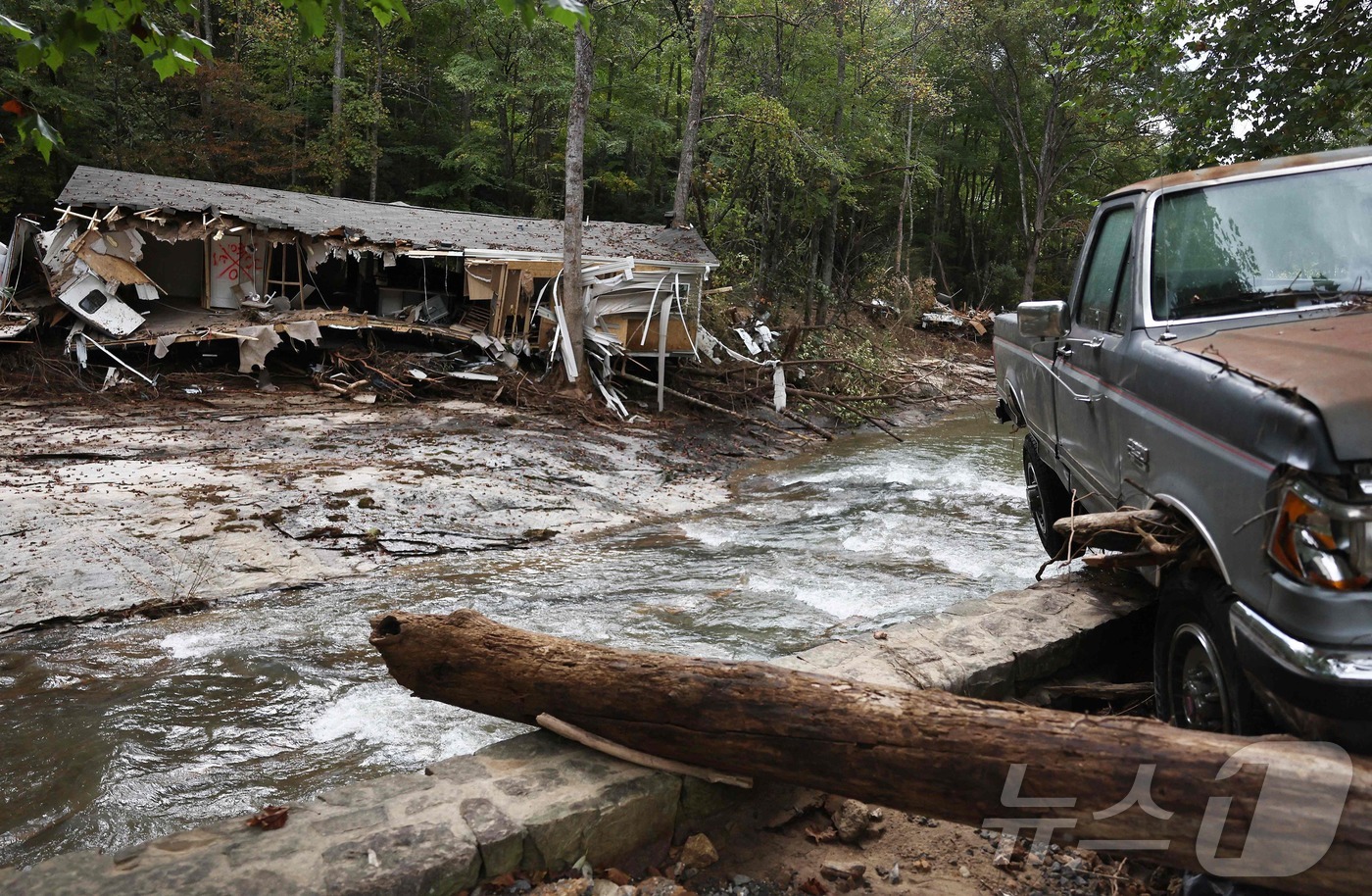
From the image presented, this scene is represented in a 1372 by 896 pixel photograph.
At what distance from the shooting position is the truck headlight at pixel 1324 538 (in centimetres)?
263

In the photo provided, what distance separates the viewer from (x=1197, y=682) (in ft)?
11.4

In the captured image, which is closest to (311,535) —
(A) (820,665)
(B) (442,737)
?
(B) (442,737)

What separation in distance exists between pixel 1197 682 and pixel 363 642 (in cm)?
532

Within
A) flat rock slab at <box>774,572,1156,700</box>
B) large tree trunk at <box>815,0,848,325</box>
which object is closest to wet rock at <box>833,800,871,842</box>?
flat rock slab at <box>774,572,1156,700</box>

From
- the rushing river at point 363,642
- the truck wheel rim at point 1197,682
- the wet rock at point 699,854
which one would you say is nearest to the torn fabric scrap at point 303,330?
the rushing river at point 363,642

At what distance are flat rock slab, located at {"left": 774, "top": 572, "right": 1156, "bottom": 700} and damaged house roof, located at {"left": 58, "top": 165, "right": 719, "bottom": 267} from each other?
14188 mm

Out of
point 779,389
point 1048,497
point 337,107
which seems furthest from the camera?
point 337,107

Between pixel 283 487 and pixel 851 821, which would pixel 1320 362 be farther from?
pixel 283 487

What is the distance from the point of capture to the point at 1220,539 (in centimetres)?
314

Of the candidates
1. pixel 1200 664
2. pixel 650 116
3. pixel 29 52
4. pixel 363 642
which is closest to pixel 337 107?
pixel 650 116

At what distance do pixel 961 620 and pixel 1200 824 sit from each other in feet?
7.36

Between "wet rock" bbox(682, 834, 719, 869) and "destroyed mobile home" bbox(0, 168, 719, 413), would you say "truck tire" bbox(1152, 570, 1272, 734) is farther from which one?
"destroyed mobile home" bbox(0, 168, 719, 413)

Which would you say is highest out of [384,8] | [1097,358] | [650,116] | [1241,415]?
[650,116]

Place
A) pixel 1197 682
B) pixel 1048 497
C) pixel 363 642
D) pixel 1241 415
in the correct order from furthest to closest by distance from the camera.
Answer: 1. pixel 1048 497
2. pixel 363 642
3. pixel 1197 682
4. pixel 1241 415
